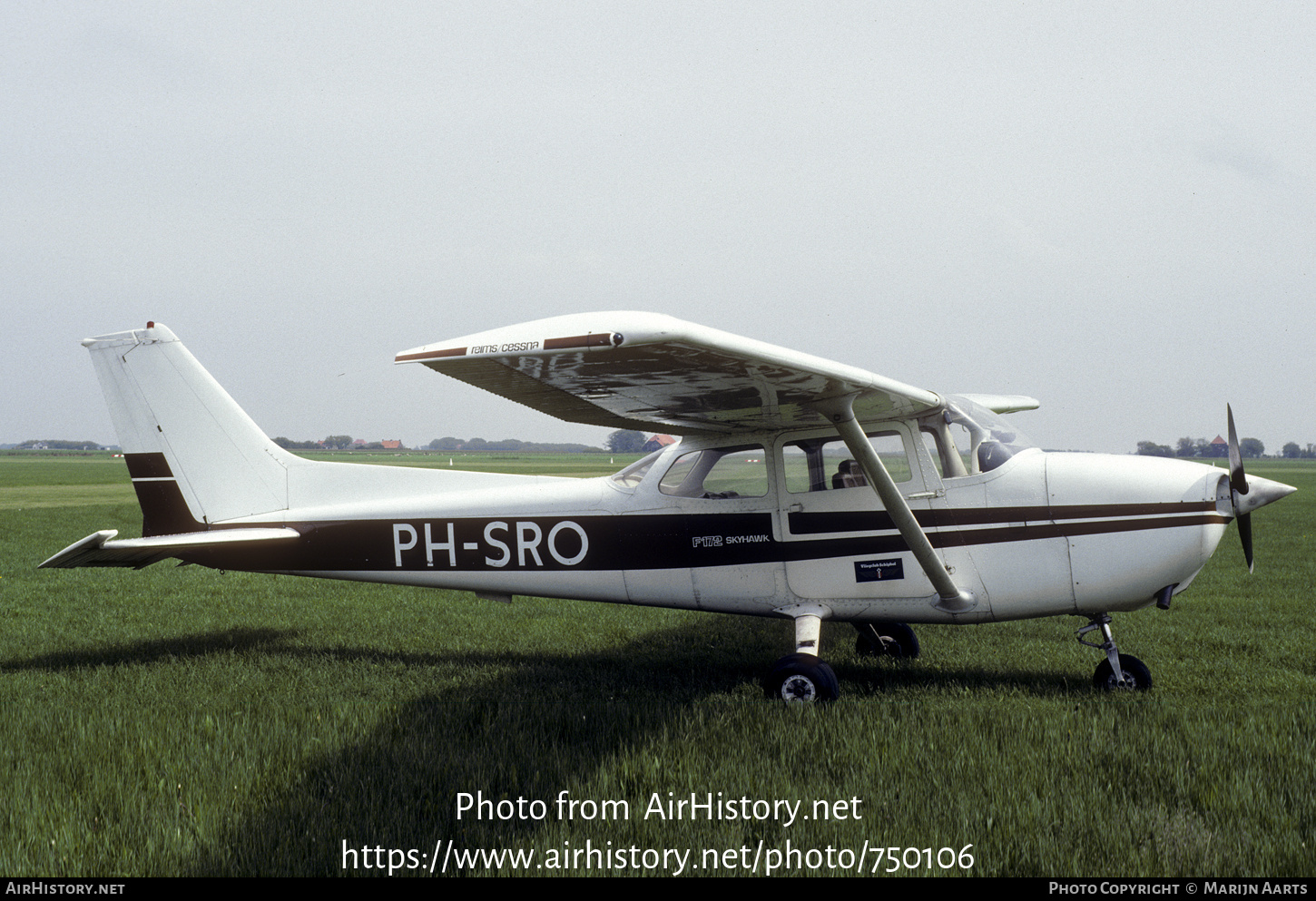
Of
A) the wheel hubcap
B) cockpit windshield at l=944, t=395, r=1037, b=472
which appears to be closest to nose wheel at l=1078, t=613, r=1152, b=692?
cockpit windshield at l=944, t=395, r=1037, b=472

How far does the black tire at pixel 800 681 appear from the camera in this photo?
215 inches

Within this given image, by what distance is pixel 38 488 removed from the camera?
39.6 m

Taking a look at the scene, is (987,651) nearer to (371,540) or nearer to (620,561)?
(620,561)

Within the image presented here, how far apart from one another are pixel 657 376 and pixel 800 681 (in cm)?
245

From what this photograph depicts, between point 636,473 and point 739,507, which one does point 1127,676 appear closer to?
point 739,507

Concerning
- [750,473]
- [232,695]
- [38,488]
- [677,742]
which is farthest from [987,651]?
[38,488]

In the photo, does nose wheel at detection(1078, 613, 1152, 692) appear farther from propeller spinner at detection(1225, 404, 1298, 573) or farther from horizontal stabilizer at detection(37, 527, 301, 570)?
horizontal stabilizer at detection(37, 527, 301, 570)

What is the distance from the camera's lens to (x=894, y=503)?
5418 millimetres

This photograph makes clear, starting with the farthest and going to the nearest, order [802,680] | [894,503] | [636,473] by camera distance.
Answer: [636,473] < [802,680] < [894,503]

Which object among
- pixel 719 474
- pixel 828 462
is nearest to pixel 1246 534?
pixel 828 462

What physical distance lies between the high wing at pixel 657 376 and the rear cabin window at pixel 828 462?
0.66ft

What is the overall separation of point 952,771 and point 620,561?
3194 millimetres

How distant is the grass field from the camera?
3.41m

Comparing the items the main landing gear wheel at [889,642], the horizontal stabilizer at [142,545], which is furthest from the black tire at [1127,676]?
the horizontal stabilizer at [142,545]
